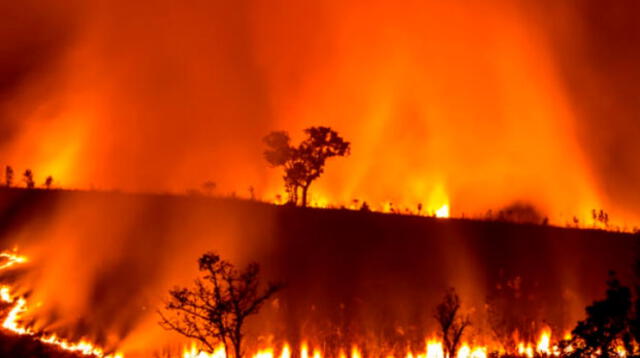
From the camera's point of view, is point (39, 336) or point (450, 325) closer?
point (39, 336)

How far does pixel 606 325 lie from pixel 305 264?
1690 cm

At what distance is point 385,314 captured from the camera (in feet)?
76.2

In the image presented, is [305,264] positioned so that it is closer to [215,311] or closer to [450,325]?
[450,325]

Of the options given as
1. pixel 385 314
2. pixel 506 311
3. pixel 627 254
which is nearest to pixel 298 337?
pixel 385 314

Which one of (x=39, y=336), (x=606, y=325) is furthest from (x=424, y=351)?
(x=606, y=325)

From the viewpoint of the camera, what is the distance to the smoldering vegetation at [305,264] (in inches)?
855

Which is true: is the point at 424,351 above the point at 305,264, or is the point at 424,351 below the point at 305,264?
below

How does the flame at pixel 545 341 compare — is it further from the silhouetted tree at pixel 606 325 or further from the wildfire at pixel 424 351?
the silhouetted tree at pixel 606 325

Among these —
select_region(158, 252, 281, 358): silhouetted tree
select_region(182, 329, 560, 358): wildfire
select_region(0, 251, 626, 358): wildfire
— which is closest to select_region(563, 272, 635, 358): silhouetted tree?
select_region(0, 251, 626, 358): wildfire

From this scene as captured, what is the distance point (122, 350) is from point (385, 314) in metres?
8.35

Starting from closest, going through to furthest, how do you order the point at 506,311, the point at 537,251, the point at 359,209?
the point at 506,311 < the point at 537,251 < the point at 359,209

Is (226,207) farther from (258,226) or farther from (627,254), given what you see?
(627,254)

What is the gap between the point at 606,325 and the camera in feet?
30.6

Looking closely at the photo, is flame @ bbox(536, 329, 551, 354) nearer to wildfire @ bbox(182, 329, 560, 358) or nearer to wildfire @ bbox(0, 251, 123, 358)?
wildfire @ bbox(182, 329, 560, 358)
